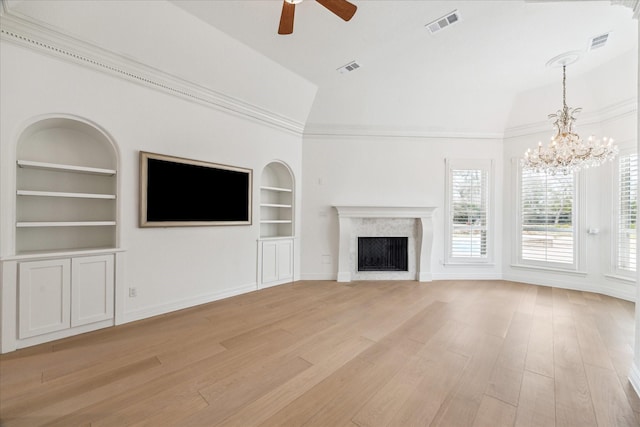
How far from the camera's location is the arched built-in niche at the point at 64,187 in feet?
8.77

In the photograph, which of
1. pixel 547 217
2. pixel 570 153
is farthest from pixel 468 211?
pixel 570 153

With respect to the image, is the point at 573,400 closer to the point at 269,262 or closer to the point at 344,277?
the point at 344,277

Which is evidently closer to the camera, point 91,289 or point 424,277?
point 91,289

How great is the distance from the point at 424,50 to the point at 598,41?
87.2 inches

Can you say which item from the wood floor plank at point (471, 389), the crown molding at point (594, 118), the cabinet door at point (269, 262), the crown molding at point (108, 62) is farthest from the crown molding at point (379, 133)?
the wood floor plank at point (471, 389)

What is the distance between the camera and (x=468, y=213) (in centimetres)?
534

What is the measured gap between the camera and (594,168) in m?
4.46

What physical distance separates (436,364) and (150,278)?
3.35m

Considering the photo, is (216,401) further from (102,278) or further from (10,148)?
(10,148)

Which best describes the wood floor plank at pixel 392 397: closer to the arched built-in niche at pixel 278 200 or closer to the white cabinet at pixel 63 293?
the white cabinet at pixel 63 293

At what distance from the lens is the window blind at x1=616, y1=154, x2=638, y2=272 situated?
4047 millimetres

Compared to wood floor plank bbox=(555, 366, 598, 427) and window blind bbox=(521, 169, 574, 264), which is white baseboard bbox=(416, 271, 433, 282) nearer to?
window blind bbox=(521, 169, 574, 264)

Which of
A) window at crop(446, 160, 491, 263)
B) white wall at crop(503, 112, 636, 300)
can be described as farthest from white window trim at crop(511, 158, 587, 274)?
window at crop(446, 160, 491, 263)

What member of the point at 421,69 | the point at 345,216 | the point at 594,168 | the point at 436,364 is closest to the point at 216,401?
the point at 436,364
